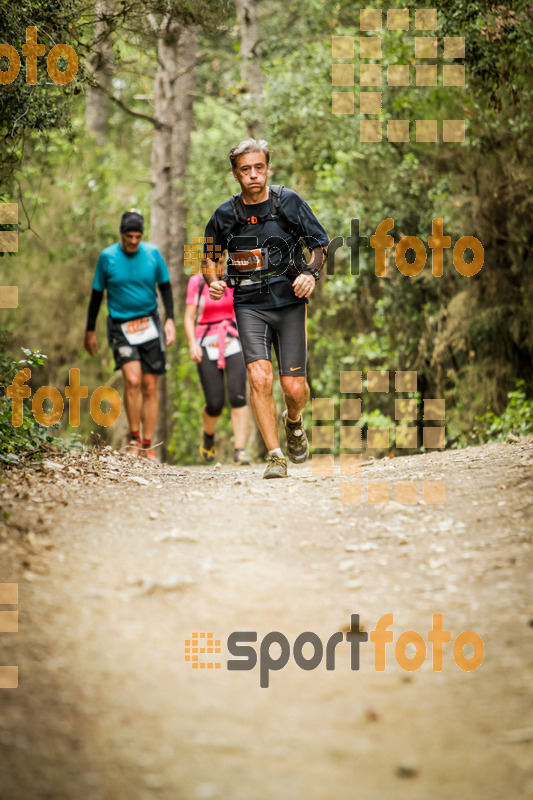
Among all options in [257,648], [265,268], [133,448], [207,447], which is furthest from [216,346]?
[257,648]

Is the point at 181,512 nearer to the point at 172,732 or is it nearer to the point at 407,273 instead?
the point at 172,732

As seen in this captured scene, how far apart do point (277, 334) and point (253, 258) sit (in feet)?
1.98

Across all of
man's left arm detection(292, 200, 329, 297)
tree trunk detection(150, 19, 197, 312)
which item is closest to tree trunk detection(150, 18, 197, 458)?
tree trunk detection(150, 19, 197, 312)

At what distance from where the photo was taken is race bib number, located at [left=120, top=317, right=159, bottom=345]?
8273 millimetres

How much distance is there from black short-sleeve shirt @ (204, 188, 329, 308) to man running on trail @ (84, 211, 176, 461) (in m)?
2.27

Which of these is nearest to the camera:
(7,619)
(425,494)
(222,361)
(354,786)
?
(354,786)

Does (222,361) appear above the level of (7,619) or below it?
above

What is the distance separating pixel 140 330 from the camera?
8.32 metres

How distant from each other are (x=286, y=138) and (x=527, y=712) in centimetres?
1315

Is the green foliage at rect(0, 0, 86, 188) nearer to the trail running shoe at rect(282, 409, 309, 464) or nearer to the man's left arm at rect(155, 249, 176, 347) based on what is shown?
the man's left arm at rect(155, 249, 176, 347)

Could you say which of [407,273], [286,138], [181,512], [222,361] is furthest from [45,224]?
[181,512]

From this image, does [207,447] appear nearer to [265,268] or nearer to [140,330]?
[140,330]

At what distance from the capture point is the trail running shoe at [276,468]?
612cm

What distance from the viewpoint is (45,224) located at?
19.7 metres
